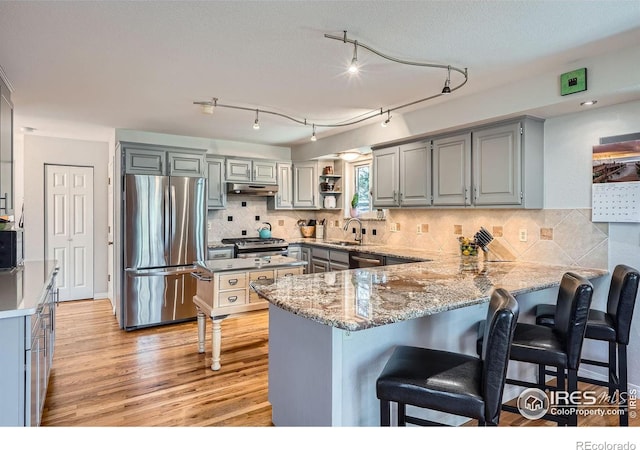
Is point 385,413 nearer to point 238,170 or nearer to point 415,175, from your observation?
point 415,175

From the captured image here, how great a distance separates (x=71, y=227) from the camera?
5434 millimetres

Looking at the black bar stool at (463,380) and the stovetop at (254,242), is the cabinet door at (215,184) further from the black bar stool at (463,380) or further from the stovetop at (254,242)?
the black bar stool at (463,380)

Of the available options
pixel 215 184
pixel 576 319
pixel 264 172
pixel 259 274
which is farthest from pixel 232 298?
pixel 264 172

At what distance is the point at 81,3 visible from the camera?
1900 millimetres

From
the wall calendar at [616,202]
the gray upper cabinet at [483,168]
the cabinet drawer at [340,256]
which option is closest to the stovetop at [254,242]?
the cabinet drawer at [340,256]

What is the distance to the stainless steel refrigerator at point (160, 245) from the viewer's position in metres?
4.27

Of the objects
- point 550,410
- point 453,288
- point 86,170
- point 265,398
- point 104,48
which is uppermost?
point 104,48

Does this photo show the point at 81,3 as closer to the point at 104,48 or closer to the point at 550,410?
the point at 104,48

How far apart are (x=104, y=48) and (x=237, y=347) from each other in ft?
8.60

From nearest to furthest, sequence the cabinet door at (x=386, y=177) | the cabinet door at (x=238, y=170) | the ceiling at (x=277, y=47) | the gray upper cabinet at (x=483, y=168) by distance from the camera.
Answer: the ceiling at (x=277, y=47) → the gray upper cabinet at (x=483, y=168) → the cabinet door at (x=386, y=177) → the cabinet door at (x=238, y=170)

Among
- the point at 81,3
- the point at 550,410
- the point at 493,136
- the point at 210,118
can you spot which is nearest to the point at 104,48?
the point at 81,3

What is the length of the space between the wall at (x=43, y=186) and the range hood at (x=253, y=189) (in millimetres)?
1894

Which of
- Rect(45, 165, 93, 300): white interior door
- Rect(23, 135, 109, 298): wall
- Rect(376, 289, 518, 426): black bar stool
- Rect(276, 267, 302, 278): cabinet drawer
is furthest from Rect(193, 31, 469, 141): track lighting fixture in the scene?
Rect(45, 165, 93, 300): white interior door

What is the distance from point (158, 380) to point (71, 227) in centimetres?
350
